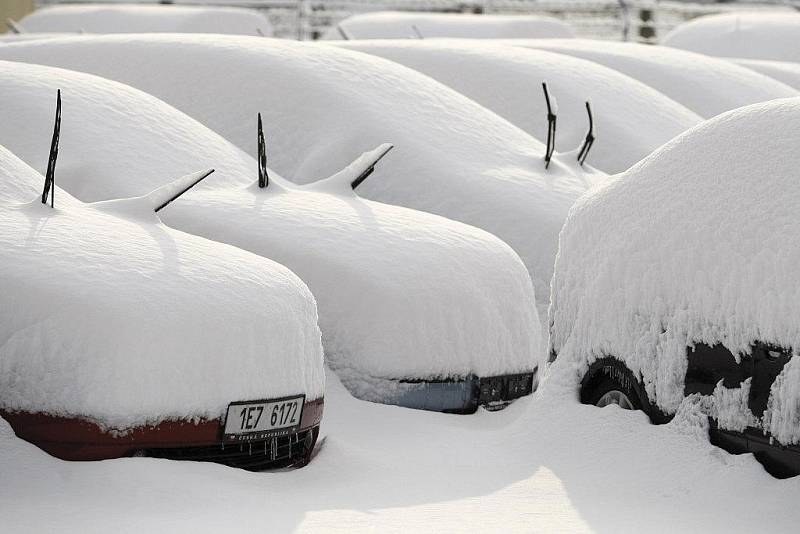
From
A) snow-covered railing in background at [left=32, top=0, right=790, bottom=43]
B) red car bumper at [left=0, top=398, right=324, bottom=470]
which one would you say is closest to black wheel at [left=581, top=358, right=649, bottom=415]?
red car bumper at [left=0, top=398, right=324, bottom=470]

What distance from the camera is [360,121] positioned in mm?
7957

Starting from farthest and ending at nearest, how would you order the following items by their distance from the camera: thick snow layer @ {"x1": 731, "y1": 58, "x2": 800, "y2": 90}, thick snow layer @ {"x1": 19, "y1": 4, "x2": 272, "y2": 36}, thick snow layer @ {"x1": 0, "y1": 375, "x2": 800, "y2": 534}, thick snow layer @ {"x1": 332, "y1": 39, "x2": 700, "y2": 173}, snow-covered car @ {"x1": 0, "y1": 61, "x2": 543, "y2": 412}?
thick snow layer @ {"x1": 19, "y1": 4, "x2": 272, "y2": 36} → thick snow layer @ {"x1": 731, "y1": 58, "x2": 800, "y2": 90} → thick snow layer @ {"x1": 332, "y1": 39, "x2": 700, "y2": 173} → snow-covered car @ {"x1": 0, "y1": 61, "x2": 543, "y2": 412} → thick snow layer @ {"x1": 0, "y1": 375, "x2": 800, "y2": 534}

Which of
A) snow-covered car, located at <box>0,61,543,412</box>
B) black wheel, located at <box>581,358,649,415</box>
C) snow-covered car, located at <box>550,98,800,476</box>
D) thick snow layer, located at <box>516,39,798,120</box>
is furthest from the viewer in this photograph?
thick snow layer, located at <box>516,39,798,120</box>

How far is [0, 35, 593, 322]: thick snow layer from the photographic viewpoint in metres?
7.45

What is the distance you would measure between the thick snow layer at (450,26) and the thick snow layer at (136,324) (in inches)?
465

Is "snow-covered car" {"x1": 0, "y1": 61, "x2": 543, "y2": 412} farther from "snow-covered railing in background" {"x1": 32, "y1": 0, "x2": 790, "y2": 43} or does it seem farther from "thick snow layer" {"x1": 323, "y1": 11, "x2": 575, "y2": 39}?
"snow-covered railing in background" {"x1": 32, "y1": 0, "x2": 790, "y2": 43}

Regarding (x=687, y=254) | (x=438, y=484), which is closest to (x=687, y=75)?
(x=687, y=254)

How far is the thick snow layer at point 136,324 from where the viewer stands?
409 centimetres

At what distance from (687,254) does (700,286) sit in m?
0.14

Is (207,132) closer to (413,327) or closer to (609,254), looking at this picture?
(413,327)

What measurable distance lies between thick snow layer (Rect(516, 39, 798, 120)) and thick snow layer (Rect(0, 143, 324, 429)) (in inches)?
280

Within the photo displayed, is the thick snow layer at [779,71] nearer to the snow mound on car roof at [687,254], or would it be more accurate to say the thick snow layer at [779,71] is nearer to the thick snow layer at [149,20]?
the thick snow layer at [149,20]

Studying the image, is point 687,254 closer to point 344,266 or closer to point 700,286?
point 700,286

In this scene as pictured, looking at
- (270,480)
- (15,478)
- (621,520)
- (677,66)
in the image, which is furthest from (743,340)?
(677,66)
